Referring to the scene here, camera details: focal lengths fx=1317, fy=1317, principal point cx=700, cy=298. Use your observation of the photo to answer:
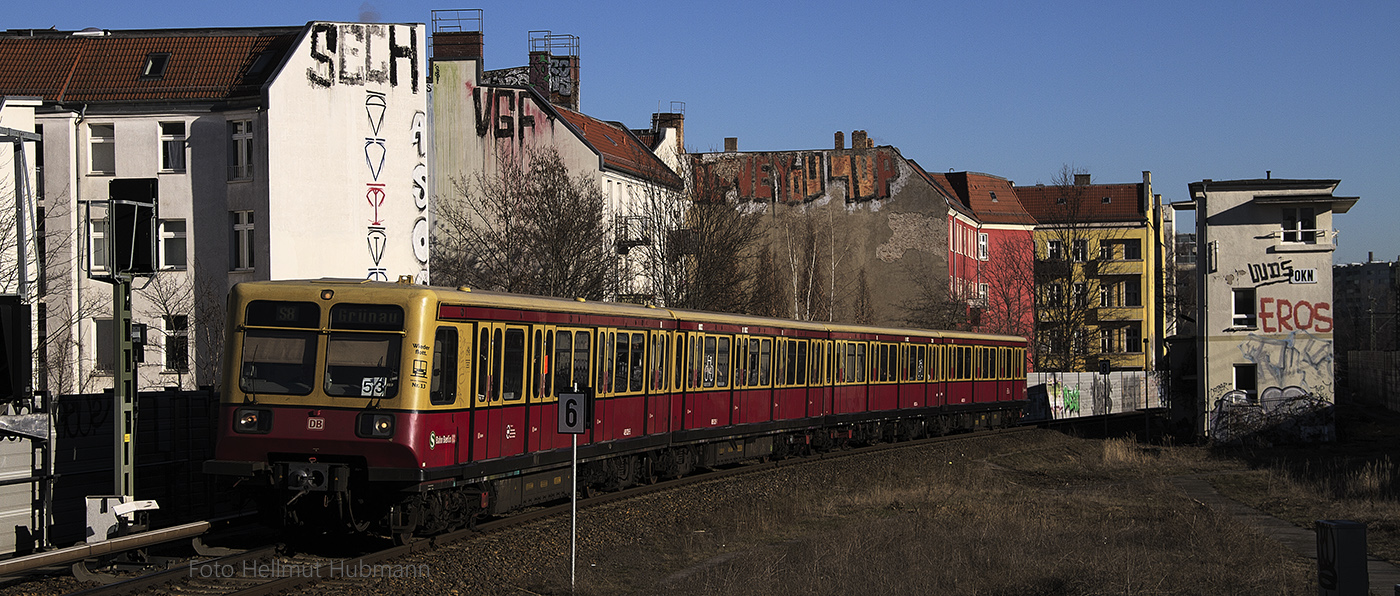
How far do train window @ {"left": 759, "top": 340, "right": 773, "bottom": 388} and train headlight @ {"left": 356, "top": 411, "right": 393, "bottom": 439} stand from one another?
1160 cm

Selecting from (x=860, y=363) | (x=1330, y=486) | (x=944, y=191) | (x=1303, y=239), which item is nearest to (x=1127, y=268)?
(x=944, y=191)

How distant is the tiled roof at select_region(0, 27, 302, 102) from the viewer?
33.6 meters

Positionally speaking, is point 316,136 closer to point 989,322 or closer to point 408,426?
point 408,426

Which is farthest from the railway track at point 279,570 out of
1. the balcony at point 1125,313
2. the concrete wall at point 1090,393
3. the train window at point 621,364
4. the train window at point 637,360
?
the balcony at point 1125,313

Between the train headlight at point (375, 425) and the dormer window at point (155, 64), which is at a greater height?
the dormer window at point (155, 64)

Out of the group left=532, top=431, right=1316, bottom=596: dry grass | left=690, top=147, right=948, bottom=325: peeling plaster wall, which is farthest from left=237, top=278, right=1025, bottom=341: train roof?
left=690, top=147, right=948, bottom=325: peeling plaster wall

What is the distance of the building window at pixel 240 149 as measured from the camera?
33.6m

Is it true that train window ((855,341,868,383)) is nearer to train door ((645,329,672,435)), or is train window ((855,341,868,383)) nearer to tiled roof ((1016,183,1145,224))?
train door ((645,329,672,435))

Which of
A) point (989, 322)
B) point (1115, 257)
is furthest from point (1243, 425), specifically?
point (1115, 257)

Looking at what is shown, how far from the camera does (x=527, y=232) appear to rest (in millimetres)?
38594

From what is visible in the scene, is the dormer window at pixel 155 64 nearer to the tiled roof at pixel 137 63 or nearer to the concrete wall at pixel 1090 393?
the tiled roof at pixel 137 63

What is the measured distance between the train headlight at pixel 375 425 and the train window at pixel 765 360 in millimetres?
11604

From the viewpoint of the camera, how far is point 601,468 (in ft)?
60.5

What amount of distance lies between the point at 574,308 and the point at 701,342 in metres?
5.16
